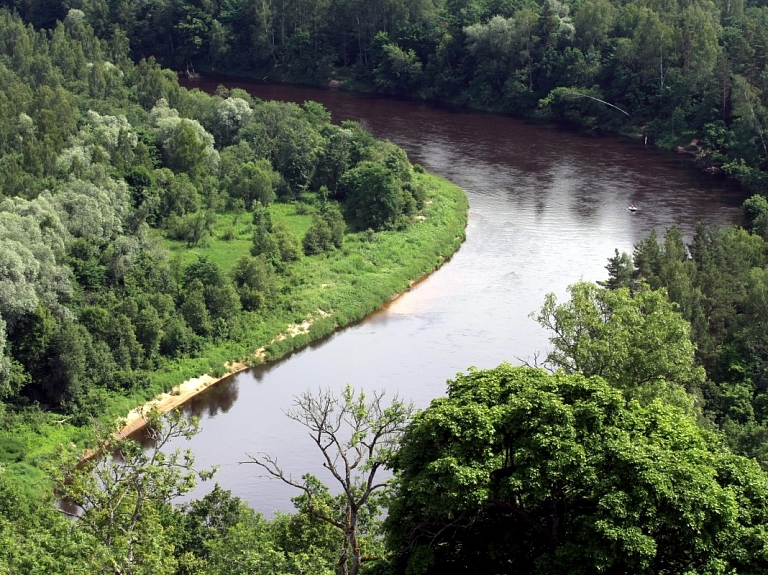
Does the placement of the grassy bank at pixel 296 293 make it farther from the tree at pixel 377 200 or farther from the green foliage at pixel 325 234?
the tree at pixel 377 200

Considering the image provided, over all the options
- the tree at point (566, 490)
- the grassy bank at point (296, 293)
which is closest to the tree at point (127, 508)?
the tree at point (566, 490)

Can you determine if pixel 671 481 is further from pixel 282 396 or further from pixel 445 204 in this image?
pixel 445 204

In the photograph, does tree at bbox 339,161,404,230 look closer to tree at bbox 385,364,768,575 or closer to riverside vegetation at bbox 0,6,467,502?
riverside vegetation at bbox 0,6,467,502

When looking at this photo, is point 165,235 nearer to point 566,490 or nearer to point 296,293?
point 296,293

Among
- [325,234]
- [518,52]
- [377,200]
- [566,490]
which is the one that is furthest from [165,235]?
[518,52]

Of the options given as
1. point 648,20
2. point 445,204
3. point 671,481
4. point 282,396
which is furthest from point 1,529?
point 648,20
